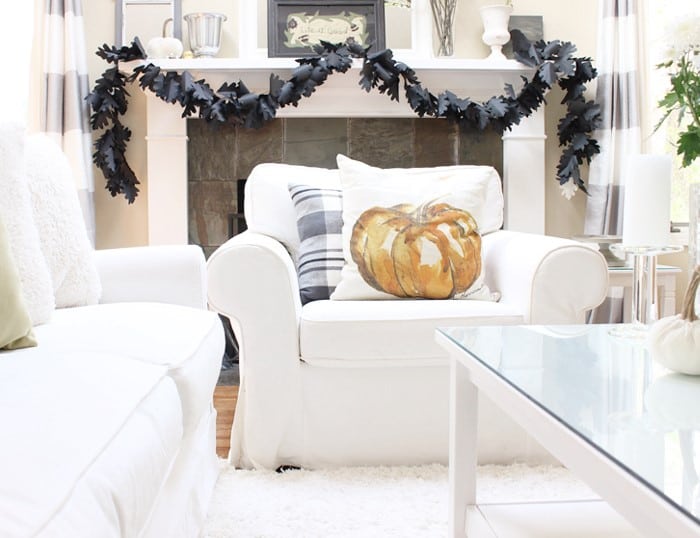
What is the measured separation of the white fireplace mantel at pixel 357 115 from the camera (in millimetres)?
3375

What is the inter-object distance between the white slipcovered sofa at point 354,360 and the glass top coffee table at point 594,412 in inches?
20.6

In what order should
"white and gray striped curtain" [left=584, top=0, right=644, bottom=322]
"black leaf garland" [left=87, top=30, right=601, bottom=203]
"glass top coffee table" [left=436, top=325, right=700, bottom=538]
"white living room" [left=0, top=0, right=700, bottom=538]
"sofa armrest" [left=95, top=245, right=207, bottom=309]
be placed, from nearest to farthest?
"glass top coffee table" [left=436, top=325, right=700, bottom=538] → "white living room" [left=0, top=0, right=700, bottom=538] → "sofa armrest" [left=95, top=245, right=207, bottom=309] → "black leaf garland" [left=87, top=30, right=601, bottom=203] → "white and gray striped curtain" [left=584, top=0, right=644, bottom=322]

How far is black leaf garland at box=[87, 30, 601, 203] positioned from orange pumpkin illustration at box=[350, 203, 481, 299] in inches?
44.3

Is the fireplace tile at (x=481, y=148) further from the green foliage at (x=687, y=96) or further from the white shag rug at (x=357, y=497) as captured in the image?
the green foliage at (x=687, y=96)

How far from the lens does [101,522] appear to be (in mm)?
722

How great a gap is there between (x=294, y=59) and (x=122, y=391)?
2.55 meters

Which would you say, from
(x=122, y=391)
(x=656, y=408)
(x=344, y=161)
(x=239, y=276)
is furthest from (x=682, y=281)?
(x=122, y=391)

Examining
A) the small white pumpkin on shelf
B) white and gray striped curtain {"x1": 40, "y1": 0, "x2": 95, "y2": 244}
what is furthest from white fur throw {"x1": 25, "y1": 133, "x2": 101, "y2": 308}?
white and gray striped curtain {"x1": 40, "y1": 0, "x2": 95, "y2": 244}

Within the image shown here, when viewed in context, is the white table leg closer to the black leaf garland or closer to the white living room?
the white living room

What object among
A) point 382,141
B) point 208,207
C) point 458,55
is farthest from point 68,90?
point 458,55

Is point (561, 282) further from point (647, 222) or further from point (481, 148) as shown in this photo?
point (481, 148)

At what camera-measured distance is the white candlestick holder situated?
1440 mm

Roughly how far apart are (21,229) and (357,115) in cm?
221

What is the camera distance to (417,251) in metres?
2.19
